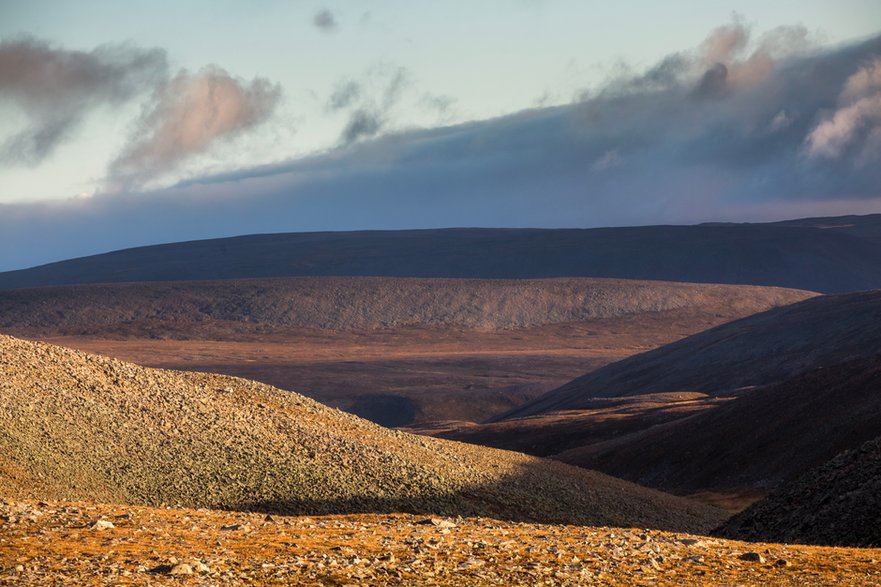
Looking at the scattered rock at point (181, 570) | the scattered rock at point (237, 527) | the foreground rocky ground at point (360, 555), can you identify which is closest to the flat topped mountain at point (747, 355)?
the foreground rocky ground at point (360, 555)

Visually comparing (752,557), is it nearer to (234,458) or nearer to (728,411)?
(234,458)

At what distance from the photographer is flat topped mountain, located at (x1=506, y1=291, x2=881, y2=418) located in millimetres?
120562

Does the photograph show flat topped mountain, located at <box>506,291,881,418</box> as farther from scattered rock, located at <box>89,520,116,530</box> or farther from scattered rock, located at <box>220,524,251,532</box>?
scattered rock, located at <box>89,520,116,530</box>

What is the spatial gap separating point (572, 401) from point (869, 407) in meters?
64.5

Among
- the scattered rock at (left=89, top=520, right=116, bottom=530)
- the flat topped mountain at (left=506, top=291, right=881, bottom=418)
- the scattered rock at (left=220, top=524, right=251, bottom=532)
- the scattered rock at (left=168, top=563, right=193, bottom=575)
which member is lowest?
the flat topped mountain at (left=506, top=291, right=881, bottom=418)

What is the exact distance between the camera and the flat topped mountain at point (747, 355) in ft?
396

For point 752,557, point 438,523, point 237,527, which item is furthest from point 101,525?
point 752,557

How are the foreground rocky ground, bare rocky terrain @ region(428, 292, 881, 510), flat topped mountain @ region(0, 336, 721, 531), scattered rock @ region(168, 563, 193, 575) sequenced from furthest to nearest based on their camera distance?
bare rocky terrain @ region(428, 292, 881, 510)
flat topped mountain @ region(0, 336, 721, 531)
the foreground rocky ground
scattered rock @ region(168, 563, 193, 575)

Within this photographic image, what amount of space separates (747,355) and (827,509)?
108376 mm

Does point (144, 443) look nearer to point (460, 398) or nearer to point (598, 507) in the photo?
point (598, 507)

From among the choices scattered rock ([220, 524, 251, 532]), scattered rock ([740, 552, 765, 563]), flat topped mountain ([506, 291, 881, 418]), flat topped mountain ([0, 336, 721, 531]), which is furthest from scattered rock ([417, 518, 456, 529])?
flat topped mountain ([506, 291, 881, 418])

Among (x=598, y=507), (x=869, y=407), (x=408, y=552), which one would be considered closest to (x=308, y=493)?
(x=598, y=507)

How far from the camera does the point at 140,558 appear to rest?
65.0ft

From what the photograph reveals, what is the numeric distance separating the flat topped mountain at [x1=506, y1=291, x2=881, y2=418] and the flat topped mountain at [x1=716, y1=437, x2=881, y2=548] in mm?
78306
